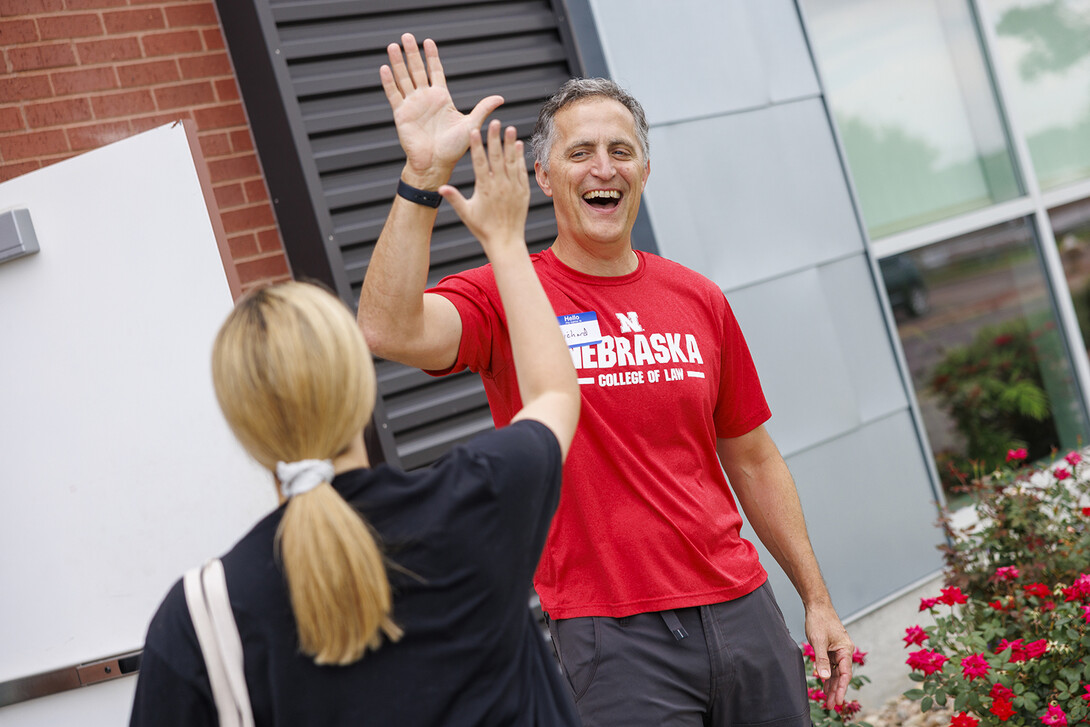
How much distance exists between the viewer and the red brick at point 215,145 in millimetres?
3580

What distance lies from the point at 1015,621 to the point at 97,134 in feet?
11.9

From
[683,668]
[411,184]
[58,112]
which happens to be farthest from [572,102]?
[58,112]

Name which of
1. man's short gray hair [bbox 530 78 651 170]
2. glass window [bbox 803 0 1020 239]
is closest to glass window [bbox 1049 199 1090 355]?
glass window [bbox 803 0 1020 239]

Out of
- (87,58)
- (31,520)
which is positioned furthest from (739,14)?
(31,520)

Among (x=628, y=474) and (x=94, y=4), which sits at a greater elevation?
(x=94, y=4)

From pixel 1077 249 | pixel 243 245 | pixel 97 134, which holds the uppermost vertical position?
pixel 97 134

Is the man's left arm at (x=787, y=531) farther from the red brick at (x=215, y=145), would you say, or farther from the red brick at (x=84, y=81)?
the red brick at (x=84, y=81)

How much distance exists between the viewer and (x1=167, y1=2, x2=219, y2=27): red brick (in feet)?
11.8

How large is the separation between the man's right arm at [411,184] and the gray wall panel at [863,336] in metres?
3.00

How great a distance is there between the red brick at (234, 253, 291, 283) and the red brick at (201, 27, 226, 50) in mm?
814

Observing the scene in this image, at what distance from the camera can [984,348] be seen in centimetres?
553

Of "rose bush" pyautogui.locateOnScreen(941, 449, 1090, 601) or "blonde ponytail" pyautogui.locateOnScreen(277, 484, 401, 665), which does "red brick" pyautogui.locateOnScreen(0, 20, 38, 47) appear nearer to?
"blonde ponytail" pyautogui.locateOnScreen(277, 484, 401, 665)

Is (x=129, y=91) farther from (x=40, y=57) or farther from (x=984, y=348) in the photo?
(x=984, y=348)

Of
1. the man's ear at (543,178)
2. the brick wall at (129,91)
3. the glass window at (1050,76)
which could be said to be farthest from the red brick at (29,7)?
the glass window at (1050,76)
